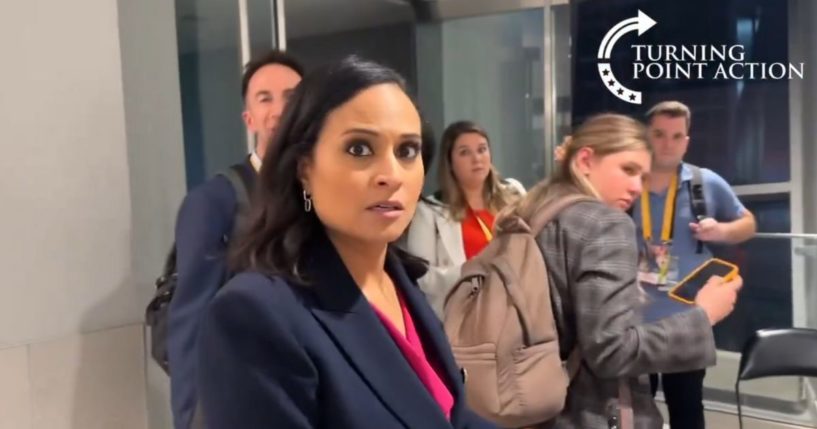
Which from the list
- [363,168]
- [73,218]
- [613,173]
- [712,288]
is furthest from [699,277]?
[363,168]

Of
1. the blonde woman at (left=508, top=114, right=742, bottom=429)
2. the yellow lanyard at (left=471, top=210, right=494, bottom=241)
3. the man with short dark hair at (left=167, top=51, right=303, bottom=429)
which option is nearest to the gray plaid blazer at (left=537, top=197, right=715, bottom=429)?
the blonde woman at (left=508, top=114, right=742, bottom=429)

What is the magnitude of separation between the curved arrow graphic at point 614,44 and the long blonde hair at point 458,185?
536 millimetres

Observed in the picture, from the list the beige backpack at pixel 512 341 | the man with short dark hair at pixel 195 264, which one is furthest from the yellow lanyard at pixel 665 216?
the man with short dark hair at pixel 195 264

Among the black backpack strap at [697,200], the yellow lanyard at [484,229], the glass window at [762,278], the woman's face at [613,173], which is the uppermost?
the woman's face at [613,173]

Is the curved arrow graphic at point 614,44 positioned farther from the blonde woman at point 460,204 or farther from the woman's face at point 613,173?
the woman's face at point 613,173

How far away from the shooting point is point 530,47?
3836 millimetres

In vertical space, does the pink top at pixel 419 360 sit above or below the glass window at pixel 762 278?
above

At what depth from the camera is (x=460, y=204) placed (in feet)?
9.74

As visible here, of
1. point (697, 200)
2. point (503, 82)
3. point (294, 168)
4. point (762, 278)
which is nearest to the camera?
point (294, 168)

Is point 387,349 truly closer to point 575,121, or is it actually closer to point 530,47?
point 575,121

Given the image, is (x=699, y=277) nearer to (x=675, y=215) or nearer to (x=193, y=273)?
(x=675, y=215)

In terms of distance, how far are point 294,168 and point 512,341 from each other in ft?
2.95

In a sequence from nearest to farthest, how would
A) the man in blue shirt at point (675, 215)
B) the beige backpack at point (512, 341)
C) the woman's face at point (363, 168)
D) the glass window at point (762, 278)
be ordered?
the woman's face at point (363, 168) → the beige backpack at point (512, 341) → the man in blue shirt at point (675, 215) → the glass window at point (762, 278)

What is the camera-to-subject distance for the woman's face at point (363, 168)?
882 mm
